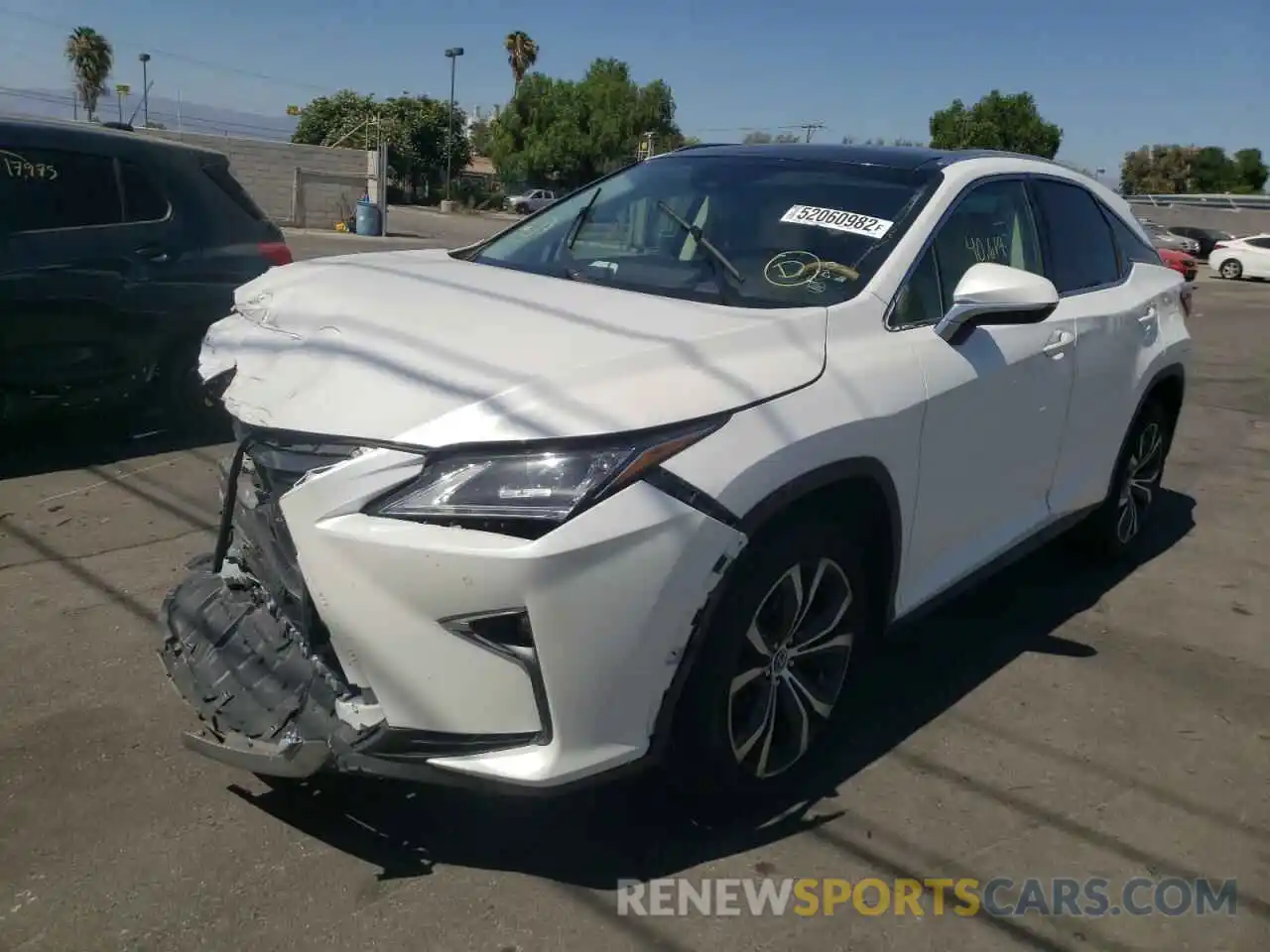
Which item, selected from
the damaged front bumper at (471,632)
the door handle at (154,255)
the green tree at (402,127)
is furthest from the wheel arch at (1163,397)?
the green tree at (402,127)

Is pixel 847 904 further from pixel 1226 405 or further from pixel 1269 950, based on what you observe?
pixel 1226 405

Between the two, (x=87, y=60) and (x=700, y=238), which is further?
(x=87, y=60)

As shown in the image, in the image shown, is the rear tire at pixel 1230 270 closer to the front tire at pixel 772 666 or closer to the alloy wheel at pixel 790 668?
the front tire at pixel 772 666

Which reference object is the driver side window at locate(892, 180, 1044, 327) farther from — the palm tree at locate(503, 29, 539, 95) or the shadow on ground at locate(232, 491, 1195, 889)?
the palm tree at locate(503, 29, 539, 95)

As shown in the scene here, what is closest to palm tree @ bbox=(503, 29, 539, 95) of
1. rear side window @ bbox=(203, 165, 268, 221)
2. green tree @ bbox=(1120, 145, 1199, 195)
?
green tree @ bbox=(1120, 145, 1199, 195)

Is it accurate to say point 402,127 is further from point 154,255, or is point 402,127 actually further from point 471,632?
point 471,632

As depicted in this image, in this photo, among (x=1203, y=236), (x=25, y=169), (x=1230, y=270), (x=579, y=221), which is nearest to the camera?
(x=579, y=221)

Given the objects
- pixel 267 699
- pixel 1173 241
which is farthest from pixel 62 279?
pixel 1173 241

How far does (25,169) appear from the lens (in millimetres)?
5902

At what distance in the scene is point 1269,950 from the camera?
277 centimetres

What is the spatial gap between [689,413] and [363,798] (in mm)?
1437

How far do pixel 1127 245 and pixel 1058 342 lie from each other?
4.36ft

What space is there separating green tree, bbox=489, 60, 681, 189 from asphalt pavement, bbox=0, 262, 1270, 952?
6378 cm

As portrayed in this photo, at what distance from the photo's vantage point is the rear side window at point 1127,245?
501 cm
